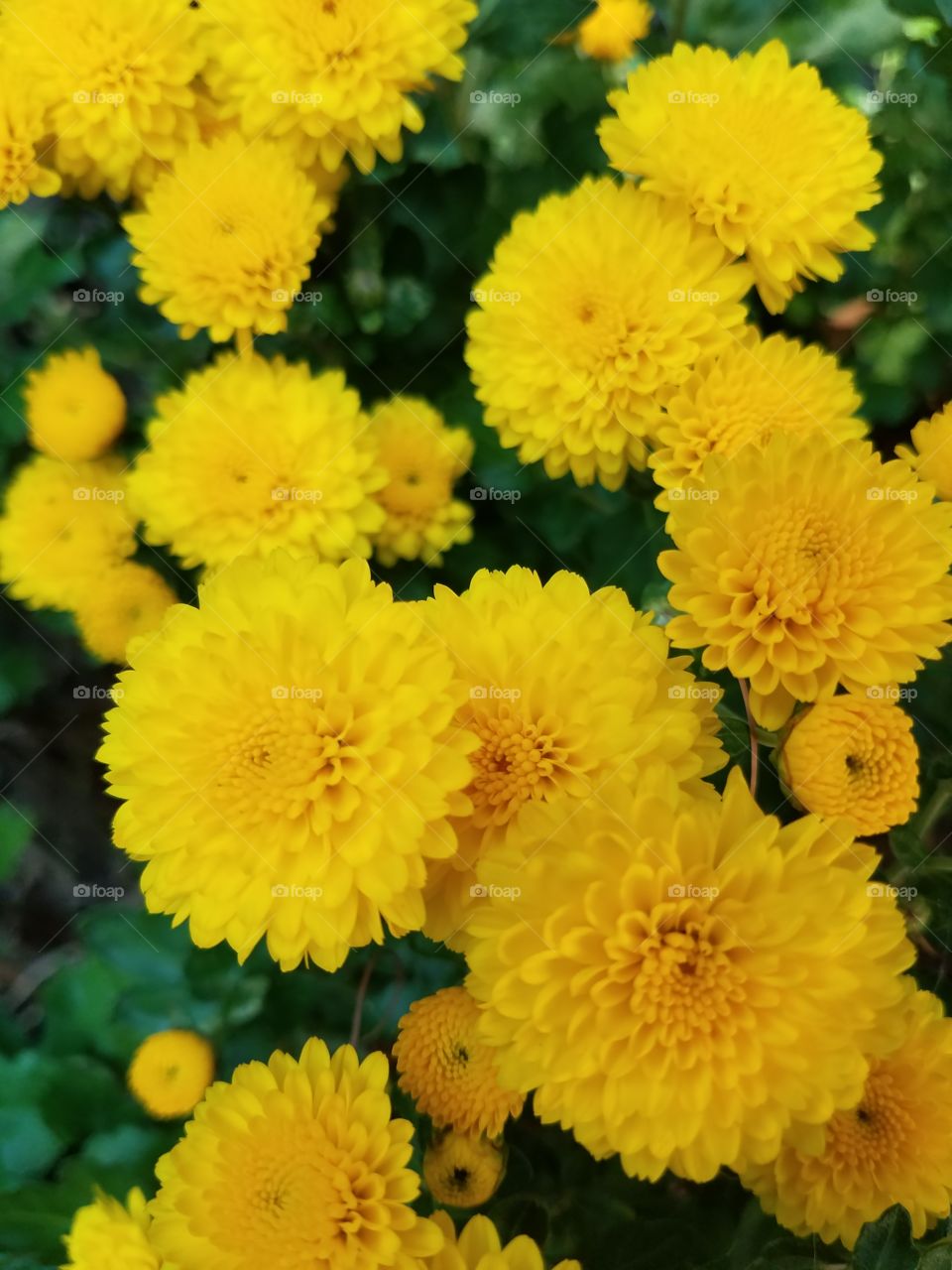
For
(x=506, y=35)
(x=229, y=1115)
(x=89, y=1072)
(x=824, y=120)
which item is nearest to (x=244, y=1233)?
(x=229, y=1115)

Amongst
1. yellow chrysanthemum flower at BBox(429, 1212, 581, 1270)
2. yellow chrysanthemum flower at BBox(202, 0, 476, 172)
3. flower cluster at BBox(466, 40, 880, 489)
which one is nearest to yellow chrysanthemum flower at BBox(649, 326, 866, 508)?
flower cluster at BBox(466, 40, 880, 489)

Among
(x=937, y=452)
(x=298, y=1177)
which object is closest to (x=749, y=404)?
(x=937, y=452)

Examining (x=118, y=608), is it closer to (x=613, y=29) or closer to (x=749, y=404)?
(x=749, y=404)

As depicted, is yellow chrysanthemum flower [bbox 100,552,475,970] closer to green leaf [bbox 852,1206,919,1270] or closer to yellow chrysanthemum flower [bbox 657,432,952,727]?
yellow chrysanthemum flower [bbox 657,432,952,727]

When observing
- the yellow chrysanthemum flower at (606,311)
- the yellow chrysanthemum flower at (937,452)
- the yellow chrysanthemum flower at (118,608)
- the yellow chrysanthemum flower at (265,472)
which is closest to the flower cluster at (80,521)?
the yellow chrysanthemum flower at (118,608)

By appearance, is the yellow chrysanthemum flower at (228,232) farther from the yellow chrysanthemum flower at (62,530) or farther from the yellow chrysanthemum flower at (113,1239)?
the yellow chrysanthemum flower at (113,1239)

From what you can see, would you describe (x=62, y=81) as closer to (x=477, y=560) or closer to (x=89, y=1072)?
(x=477, y=560)
